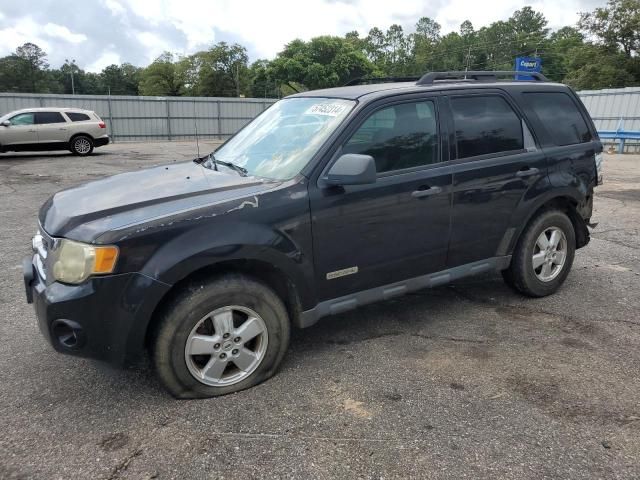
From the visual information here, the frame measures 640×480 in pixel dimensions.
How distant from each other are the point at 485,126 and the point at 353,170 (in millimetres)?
1495

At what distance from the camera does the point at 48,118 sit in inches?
667

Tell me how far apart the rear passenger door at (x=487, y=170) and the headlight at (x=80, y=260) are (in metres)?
2.37

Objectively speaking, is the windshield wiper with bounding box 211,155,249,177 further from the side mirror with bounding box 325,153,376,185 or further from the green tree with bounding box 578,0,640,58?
A: the green tree with bounding box 578,0,640,58

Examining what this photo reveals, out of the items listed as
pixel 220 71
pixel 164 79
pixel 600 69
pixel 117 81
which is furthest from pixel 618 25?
pixel 117 81

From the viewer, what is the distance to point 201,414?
2.88m

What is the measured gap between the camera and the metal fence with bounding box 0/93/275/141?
26473mm

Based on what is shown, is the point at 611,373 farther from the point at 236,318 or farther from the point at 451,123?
the point at 236,318

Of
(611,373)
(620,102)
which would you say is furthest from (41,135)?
(620,102)

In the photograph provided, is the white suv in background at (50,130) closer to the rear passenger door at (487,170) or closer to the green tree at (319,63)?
the rear passenger door at (487,170)

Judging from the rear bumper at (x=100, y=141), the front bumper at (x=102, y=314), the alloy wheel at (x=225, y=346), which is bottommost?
the alloy wheel at (x=225, y=346)

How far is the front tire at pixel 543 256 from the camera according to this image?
171 inches

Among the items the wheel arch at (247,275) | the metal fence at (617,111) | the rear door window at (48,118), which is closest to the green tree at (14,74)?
the rear door window at (48,118)

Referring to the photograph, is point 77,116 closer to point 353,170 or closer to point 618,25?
point 353,170

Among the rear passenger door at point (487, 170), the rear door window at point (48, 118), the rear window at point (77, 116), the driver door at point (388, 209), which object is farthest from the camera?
the rear window at point (77, 116)
